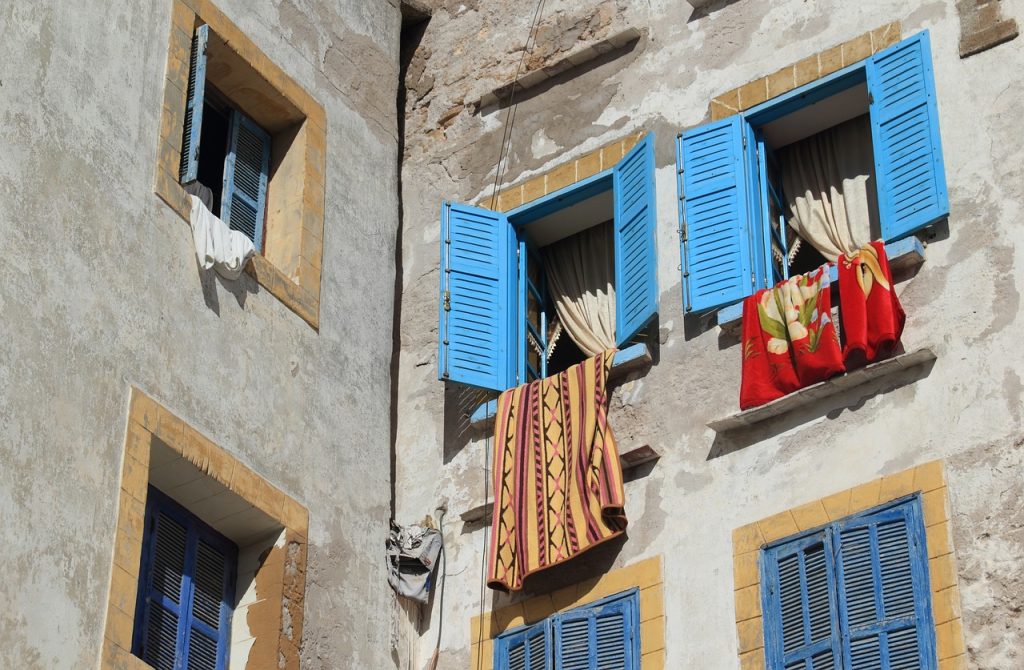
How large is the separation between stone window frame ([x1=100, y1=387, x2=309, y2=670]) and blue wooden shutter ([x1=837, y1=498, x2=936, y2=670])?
3.25 meters

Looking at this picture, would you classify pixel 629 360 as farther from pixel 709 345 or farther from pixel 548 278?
pixel 548 278

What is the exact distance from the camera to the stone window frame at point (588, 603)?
1077cm

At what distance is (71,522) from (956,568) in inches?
178

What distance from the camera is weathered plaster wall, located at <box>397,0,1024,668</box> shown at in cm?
1027

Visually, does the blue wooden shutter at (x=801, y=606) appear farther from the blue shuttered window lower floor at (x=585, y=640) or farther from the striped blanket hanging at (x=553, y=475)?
the striped blanket hanging at (x=553, y=475)

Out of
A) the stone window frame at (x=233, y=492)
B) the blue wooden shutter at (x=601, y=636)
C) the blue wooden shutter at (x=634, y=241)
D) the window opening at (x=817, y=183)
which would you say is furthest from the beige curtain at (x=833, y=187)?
the stone window frame at (x=233, y=492)

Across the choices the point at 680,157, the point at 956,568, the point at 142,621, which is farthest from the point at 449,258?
the point at 956,568

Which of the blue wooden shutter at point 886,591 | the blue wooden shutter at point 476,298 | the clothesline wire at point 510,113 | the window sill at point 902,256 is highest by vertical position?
the clothesline wire at point 510,113

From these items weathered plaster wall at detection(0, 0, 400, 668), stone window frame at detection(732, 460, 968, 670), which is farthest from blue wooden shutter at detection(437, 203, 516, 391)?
stone window frame at detection(732, 460, 968, 670)

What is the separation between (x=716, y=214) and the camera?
470 inches

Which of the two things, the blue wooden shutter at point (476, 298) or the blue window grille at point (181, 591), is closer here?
the blue window grille at point (181, 591)

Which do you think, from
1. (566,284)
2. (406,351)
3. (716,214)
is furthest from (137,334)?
(716,214)

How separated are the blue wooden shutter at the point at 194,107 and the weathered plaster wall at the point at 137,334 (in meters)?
0.27

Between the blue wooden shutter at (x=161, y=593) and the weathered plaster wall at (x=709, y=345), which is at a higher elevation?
the weathered plaster wall at (x=709, y=345)
